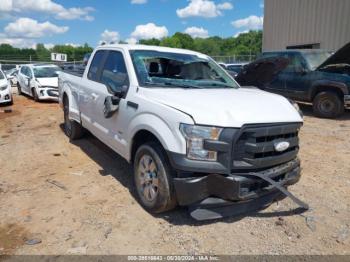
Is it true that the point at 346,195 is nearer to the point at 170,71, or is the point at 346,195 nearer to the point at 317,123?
the point at 170,71

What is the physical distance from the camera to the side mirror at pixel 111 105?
448 centimetres

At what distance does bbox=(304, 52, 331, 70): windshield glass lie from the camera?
10039mm

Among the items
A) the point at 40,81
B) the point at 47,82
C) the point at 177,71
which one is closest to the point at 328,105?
the point at 177,71

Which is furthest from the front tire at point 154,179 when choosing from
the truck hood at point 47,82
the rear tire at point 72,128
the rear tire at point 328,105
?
the truck hood at point 47,82

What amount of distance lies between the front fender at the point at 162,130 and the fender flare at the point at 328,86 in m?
7.03

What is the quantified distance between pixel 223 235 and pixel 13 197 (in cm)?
276

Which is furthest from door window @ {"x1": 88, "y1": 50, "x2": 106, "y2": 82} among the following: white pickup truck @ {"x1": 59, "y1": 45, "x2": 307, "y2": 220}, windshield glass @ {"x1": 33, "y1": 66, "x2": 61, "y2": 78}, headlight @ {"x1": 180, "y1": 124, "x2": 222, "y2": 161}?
windshield glass @ {"x1": 33, "y1": 66, "x2": 61, "y2": 78}

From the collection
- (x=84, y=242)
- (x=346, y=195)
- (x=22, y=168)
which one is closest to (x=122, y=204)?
(x=84, y=242)

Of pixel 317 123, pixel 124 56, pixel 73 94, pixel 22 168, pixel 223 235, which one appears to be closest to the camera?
pixel 223 235

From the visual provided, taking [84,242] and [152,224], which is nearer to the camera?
[84,242]

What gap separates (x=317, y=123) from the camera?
355 inches

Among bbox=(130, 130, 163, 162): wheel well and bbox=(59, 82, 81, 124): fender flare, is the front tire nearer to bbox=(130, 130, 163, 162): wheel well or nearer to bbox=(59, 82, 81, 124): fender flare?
bbox=(130, 130, 163, 162): wheel well

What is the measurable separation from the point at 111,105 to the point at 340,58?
6818 millimetres

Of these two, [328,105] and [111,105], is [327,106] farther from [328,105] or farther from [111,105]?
[111,105]
